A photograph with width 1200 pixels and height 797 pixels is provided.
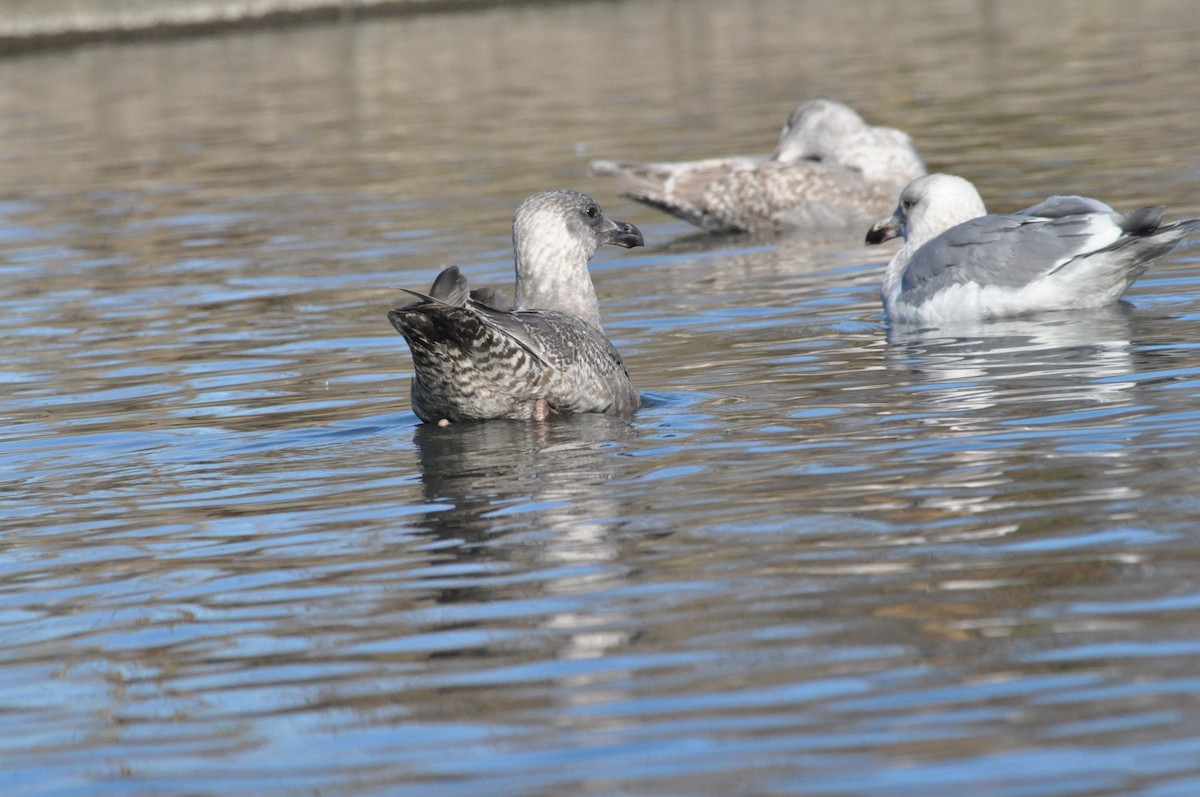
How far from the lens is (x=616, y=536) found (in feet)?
19.8

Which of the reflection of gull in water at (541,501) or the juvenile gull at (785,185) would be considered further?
the juvenile gull at (785,185)

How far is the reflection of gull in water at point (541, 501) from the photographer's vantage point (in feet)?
18.2

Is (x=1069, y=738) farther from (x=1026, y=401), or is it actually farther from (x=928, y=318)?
(x=928, y=318)

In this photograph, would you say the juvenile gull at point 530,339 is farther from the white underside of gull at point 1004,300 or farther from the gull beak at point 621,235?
the white underside of gull at point 1004,300

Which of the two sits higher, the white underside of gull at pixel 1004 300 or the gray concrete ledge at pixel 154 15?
the gray concrete ledge at pixel 154 15

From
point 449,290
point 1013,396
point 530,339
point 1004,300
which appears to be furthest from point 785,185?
point 449,290

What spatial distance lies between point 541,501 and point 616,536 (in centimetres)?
71

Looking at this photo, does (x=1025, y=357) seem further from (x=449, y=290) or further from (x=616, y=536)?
(x=616, y=536)

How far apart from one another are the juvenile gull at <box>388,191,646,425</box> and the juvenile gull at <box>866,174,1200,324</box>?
2.09m

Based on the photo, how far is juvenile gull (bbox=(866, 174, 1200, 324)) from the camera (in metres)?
9.80

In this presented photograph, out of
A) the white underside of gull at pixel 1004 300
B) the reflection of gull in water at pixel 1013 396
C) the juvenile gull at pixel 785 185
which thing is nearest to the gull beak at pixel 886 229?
the white underside of gull at pixel 1004 300

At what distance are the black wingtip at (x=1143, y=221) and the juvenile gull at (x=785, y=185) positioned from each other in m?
6.41

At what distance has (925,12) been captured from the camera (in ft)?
134

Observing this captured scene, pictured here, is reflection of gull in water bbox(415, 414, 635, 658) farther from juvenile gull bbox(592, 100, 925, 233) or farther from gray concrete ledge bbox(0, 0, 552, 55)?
gray concrete ledge bbox(0, 0, 552, 55)
